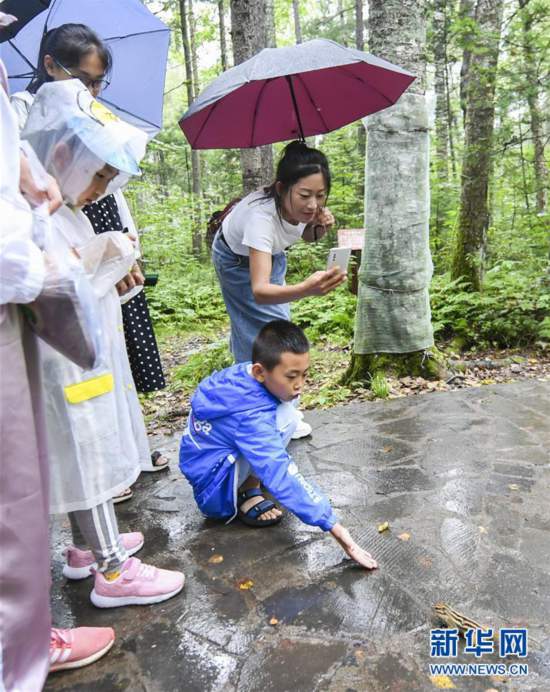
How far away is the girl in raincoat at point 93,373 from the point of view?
65.5 inches

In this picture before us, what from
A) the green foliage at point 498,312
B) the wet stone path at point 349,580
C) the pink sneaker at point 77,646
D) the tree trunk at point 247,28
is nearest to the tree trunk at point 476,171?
the green foliage at point 498,312

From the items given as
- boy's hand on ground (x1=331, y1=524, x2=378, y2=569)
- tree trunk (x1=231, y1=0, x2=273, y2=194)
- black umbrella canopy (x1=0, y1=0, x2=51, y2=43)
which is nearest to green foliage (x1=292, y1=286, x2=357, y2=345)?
tree trunk (x1=231, y1=0, x2=273, y2=194)

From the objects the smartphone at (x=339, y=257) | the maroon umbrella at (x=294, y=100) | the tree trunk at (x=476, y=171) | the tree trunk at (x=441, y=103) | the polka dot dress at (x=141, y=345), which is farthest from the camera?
the tree trunk at (x=441, y=103)

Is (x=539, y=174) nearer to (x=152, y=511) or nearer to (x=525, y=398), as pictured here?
(x=525, y=398)

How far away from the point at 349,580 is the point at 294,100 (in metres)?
2.60

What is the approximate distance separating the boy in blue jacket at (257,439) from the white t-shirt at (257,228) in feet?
1.47

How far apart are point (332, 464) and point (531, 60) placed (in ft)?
17.4

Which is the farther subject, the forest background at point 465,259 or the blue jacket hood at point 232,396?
the forest background at point 465,259

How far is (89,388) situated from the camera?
1.80 metres

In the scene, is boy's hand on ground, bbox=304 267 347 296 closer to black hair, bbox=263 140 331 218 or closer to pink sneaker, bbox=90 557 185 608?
black hair, bbox=263 140 331 218

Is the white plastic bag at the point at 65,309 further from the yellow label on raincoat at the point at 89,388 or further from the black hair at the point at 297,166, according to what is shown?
the black hair at the point at 297,166

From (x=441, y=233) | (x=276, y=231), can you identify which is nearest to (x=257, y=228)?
(x=276, y=231)

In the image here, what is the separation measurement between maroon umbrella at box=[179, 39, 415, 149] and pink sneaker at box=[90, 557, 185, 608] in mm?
2216

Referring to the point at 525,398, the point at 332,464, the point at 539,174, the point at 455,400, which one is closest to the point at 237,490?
the point at 332,464
